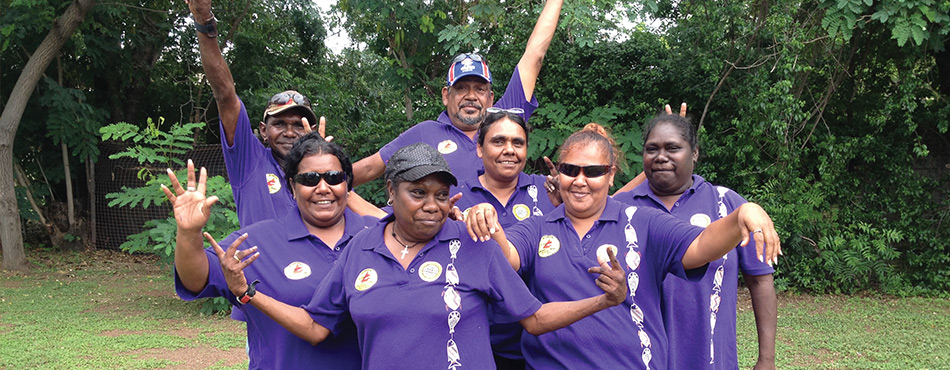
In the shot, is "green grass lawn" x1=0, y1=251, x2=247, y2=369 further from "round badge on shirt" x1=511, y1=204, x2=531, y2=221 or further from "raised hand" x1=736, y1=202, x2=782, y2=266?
"raised hand" x1=736, y1=202, x2=782, y2=266

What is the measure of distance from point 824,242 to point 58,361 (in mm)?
8804

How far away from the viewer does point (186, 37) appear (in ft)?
44.7

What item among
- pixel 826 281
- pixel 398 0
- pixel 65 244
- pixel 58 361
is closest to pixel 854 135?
pixel 826 281

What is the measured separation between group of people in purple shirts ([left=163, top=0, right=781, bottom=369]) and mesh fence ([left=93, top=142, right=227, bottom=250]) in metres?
9.23

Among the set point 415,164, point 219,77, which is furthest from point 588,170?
point 219,77

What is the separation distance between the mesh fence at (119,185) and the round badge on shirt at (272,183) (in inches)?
342

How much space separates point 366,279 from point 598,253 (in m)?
0.88

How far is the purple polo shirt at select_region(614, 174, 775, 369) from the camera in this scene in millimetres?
3037

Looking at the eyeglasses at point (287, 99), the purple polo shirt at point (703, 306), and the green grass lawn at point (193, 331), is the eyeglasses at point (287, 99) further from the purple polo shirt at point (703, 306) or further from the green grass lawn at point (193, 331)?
the green grass lawn at point (193, 331)

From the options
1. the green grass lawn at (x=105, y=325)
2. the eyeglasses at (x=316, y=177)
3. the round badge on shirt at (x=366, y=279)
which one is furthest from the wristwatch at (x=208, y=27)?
the green grass lawn at (x=105, y=325)

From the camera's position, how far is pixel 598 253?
2684 millimetres

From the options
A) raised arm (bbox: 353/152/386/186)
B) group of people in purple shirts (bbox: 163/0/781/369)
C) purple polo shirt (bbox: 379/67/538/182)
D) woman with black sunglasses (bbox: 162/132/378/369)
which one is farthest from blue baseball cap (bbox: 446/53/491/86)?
woman with black sunglasses (bbox: 162/132/378/369)

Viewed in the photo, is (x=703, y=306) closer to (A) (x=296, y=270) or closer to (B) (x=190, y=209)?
(A) (x=296, y=270)

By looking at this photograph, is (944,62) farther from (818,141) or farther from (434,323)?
(434,323)
